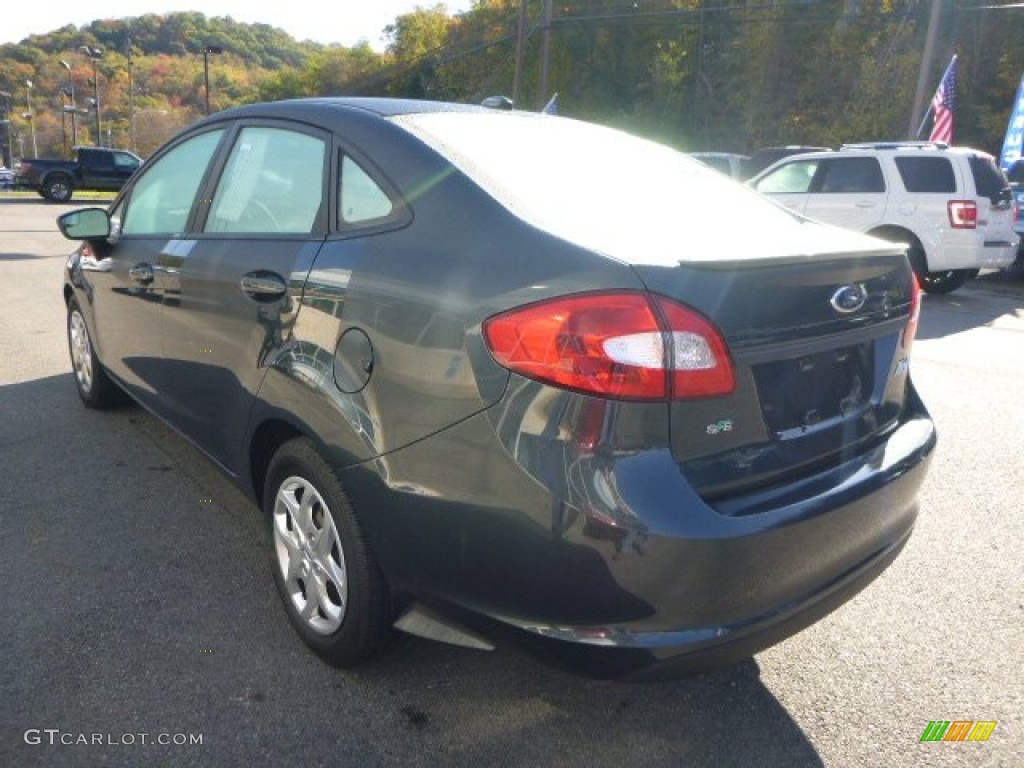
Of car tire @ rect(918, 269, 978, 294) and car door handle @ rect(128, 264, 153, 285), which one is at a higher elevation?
car door handle @ rect(128, 264, 153, 285)

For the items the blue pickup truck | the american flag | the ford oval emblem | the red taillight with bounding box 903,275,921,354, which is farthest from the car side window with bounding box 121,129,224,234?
the blue pickup truck

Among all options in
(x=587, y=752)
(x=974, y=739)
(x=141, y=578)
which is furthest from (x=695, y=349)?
(x=141, y=578)

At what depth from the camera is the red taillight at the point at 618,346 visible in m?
1.75

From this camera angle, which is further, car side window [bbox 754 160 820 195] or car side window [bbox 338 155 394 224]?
car side window [bbox 754 160 820 195]

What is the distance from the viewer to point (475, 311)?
1889mm

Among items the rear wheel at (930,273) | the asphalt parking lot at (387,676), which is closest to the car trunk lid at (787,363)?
the asphalt parking lot at (387,676)

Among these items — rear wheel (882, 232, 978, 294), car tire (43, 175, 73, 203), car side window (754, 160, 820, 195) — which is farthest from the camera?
car tire (43, 175, 73, 203)

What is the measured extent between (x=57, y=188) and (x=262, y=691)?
92.9 feet

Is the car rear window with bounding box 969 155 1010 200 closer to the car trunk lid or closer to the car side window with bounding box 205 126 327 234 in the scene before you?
the car trunk lid

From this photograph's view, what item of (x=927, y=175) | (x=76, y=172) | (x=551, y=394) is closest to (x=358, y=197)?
(x=551, y=394)

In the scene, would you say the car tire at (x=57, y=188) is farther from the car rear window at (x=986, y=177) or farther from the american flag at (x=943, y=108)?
the car rear window at (x=986, y=177)

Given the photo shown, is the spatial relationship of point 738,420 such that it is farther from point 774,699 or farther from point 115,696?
point 115,696

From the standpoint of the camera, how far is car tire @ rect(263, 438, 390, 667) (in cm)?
220

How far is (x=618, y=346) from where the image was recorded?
1.75m
